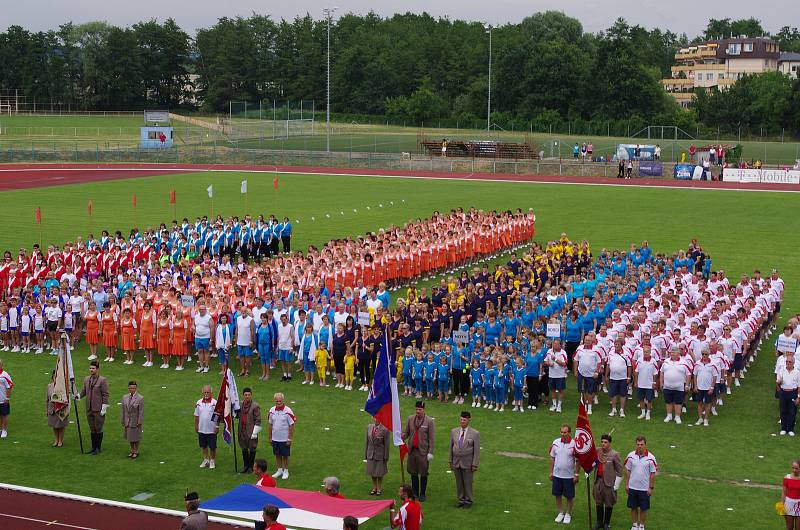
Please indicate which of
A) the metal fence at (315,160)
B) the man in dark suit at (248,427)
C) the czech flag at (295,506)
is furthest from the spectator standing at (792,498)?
the metal fence at (315,160)

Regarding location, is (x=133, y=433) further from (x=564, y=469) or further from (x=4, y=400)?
(x=564, y=469)

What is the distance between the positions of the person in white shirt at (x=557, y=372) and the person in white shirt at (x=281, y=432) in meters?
5.03

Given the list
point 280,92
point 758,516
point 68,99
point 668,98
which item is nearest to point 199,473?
point 758,516

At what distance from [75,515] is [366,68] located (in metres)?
94.7

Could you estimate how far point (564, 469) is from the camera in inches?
502

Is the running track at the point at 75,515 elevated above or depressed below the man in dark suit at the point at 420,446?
below

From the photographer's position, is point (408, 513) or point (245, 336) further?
point (245, 336)

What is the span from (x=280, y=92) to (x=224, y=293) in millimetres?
91948

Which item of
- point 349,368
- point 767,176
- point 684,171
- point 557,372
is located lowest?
point 349,368

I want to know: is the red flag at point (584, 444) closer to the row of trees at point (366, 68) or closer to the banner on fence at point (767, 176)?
the banner on fence at point (767, 176)

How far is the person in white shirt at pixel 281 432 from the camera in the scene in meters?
14.2

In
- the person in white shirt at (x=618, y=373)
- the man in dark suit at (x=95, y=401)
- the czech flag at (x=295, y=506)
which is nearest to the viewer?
the czech flag at (x=295, y=506)

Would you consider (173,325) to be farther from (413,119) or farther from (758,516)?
(413,119)

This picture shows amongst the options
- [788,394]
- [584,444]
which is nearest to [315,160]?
[788,394]
